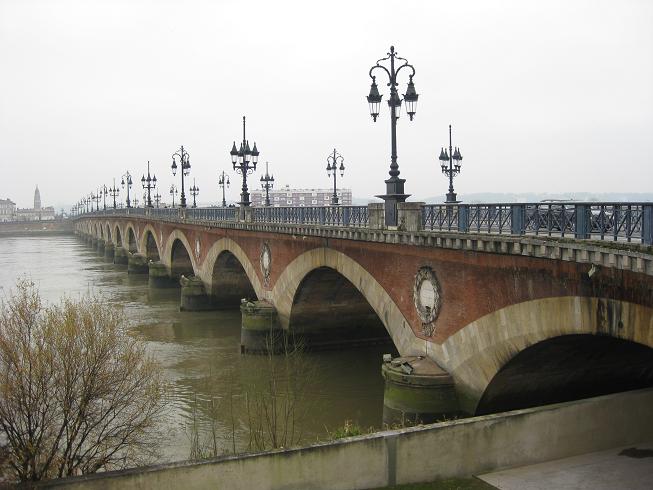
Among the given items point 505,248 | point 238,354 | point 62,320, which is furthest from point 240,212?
point 505,248

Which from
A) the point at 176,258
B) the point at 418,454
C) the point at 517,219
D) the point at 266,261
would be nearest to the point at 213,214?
the point at 266,261

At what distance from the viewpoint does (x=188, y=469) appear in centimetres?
1052

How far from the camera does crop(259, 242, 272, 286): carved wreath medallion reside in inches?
1055

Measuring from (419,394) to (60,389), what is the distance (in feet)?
24.1

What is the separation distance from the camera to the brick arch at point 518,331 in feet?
33.0

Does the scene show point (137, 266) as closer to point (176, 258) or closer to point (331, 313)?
point (176, 258)

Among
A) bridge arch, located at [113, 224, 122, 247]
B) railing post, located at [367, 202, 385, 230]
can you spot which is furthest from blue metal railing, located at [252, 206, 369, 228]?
bridge arch, located at [113, 224, 122, 247]

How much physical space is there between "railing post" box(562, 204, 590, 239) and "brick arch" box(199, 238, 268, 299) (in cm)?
1783

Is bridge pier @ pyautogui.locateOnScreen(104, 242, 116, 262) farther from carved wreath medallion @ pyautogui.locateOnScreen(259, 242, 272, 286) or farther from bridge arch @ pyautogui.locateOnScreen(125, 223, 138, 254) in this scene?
carved wreath medallion @ pyautogui.locateOnScreen(259, 242, 272, 286)

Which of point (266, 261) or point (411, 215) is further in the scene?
point (266, 261)

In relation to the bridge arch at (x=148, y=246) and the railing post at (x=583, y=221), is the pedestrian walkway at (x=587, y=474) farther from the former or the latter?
the bridge arch at (x=148, y=246)

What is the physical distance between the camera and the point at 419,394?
1482cm

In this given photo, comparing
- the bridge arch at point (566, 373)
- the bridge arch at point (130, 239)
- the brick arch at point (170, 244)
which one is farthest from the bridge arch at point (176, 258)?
the bridge arch at point (566, 373)

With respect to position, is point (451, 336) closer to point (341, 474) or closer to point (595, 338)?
point (595, 338)
